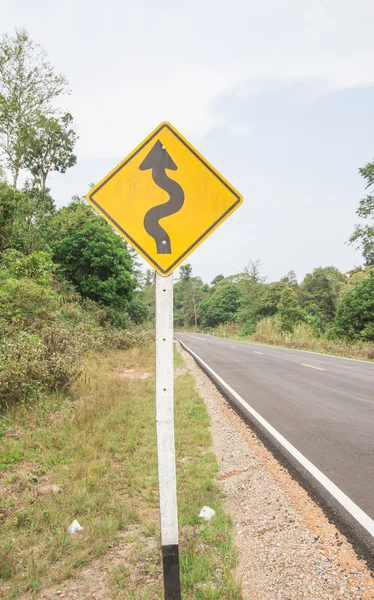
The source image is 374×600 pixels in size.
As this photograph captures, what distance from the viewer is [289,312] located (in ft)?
121

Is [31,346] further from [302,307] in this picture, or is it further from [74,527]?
[302,307]

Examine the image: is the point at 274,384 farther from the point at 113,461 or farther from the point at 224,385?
the point at 113,461

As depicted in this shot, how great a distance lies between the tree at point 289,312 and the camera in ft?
116

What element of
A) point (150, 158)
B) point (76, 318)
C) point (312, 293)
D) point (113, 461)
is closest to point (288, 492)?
point (113, 461)

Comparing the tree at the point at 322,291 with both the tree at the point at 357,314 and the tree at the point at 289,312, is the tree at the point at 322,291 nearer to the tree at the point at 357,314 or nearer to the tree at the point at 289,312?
the tree at the point at 289,312

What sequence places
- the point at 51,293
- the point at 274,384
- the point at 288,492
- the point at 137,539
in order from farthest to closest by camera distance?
the point at 51,293, the point at 274,384, the point at 288,492, the point at 137,539

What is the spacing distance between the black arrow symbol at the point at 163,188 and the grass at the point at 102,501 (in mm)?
2331

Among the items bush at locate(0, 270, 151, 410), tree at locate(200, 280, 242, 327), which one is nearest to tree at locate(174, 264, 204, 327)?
tree at locate(200, 280, 242, 327)

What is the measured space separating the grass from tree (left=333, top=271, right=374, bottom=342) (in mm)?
20425

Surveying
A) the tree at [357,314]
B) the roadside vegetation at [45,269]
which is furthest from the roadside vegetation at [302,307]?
the roadside vegetation at [45,269]

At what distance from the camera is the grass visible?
2701mm

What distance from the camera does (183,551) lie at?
9.62ft

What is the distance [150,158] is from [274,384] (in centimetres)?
861

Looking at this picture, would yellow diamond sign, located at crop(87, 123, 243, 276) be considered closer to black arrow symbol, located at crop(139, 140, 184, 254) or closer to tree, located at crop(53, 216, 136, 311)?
black arrow symbol, located at crop(139, 140, 184, 254)
